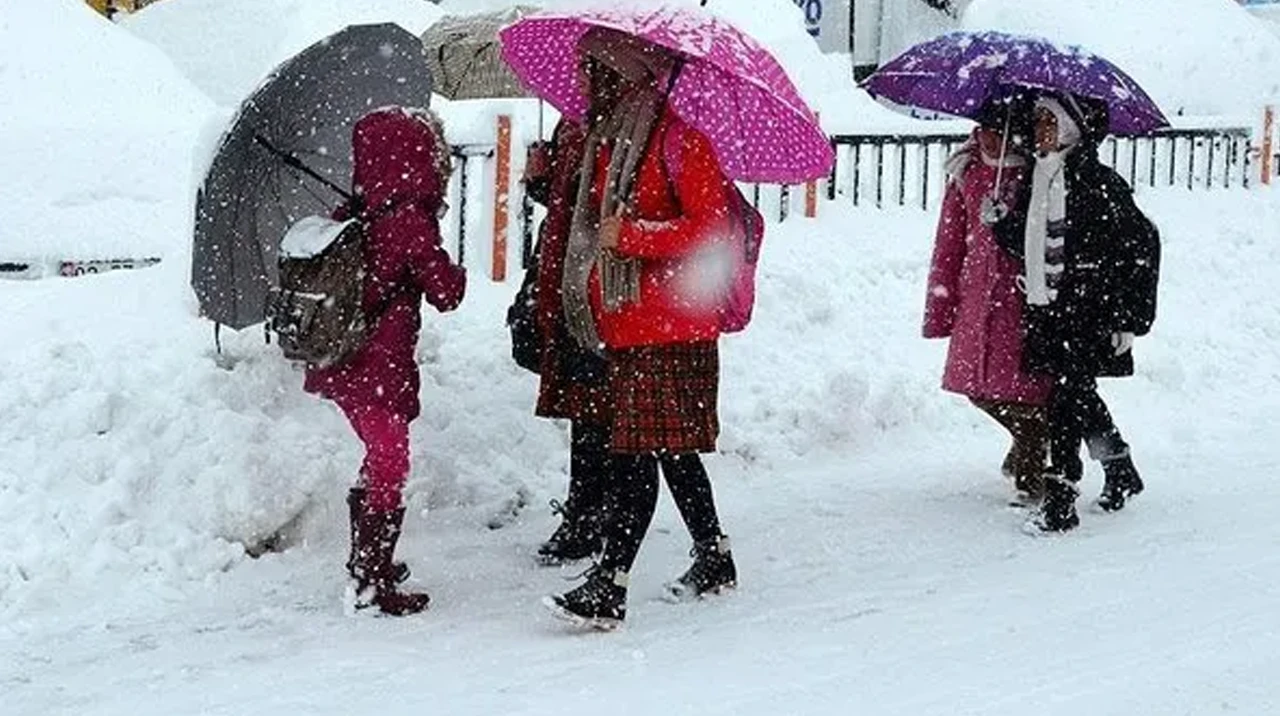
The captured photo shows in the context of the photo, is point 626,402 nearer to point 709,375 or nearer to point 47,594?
point 709,375

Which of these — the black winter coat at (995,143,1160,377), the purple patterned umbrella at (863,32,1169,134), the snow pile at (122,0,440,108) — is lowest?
the black winter coat at (995,143,1160,377)

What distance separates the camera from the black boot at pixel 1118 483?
21.1ft

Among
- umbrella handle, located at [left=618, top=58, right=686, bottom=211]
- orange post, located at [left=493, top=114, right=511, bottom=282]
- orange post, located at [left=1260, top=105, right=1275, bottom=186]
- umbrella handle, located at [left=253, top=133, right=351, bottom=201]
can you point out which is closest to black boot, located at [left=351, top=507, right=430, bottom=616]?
umbrella handle, located at [left=253, top=133, right=351, bottom=201]

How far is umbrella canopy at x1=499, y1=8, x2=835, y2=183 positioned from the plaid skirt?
58 centimetres

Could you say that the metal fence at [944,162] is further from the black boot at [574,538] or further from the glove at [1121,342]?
the black boot at [574,538]

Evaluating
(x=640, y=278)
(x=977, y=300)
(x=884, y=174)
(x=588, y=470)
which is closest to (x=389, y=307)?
(x=640, y=278)

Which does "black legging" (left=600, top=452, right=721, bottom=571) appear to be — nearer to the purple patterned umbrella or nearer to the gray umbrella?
the gray umbrella

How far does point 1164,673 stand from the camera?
14.5 feet

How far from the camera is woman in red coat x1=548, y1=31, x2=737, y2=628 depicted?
4680mm

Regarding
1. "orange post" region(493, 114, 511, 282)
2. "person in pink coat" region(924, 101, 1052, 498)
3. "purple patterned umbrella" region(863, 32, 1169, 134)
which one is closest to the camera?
"purple patterned umbrella" region(863, 32, 1169, 134)

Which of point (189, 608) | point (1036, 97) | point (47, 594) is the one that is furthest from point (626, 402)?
point (1036, 97)

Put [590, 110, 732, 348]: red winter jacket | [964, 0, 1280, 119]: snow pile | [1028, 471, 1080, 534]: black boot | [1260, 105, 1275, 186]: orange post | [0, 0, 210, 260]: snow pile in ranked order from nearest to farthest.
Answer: [590, 110, 732, 348]: red winter jacket < [1028, 471, 1080, 534]: black boot < [0, 0, 210, 260]: snow pile < [1260, 105, 1275, 186]: orange post < [964, 0, 1280, 119]: snow pile

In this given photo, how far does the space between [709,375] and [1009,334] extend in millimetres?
1879

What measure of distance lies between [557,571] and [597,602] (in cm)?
84
